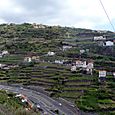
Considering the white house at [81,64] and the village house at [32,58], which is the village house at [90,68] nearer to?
the white house at [81,64]

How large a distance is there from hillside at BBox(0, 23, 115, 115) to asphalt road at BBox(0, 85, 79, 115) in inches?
48.4

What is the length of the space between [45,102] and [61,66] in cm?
1801

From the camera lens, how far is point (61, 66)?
68.2m

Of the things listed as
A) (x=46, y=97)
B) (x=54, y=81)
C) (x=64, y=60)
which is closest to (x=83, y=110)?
(x=46, y=97)

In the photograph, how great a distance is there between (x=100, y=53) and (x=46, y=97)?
3232 centimetres

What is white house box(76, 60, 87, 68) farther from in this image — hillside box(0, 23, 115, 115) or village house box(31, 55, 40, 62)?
village house box(31, 55, 40, 62)

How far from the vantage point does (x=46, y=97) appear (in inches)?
2105

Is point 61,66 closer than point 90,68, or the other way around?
point 90,68

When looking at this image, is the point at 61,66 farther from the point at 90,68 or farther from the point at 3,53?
the point at 3,53

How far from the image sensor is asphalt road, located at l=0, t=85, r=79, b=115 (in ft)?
154

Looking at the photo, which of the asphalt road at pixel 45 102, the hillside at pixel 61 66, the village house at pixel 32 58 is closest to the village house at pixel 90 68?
the hillside at pixel 61 66

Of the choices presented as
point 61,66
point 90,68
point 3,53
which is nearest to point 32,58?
point 61,66

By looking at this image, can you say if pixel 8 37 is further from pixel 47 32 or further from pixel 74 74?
pixel 74 74

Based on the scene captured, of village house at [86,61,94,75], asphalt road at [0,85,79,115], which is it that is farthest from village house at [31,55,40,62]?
asphalt road at [0,85,79,115]
